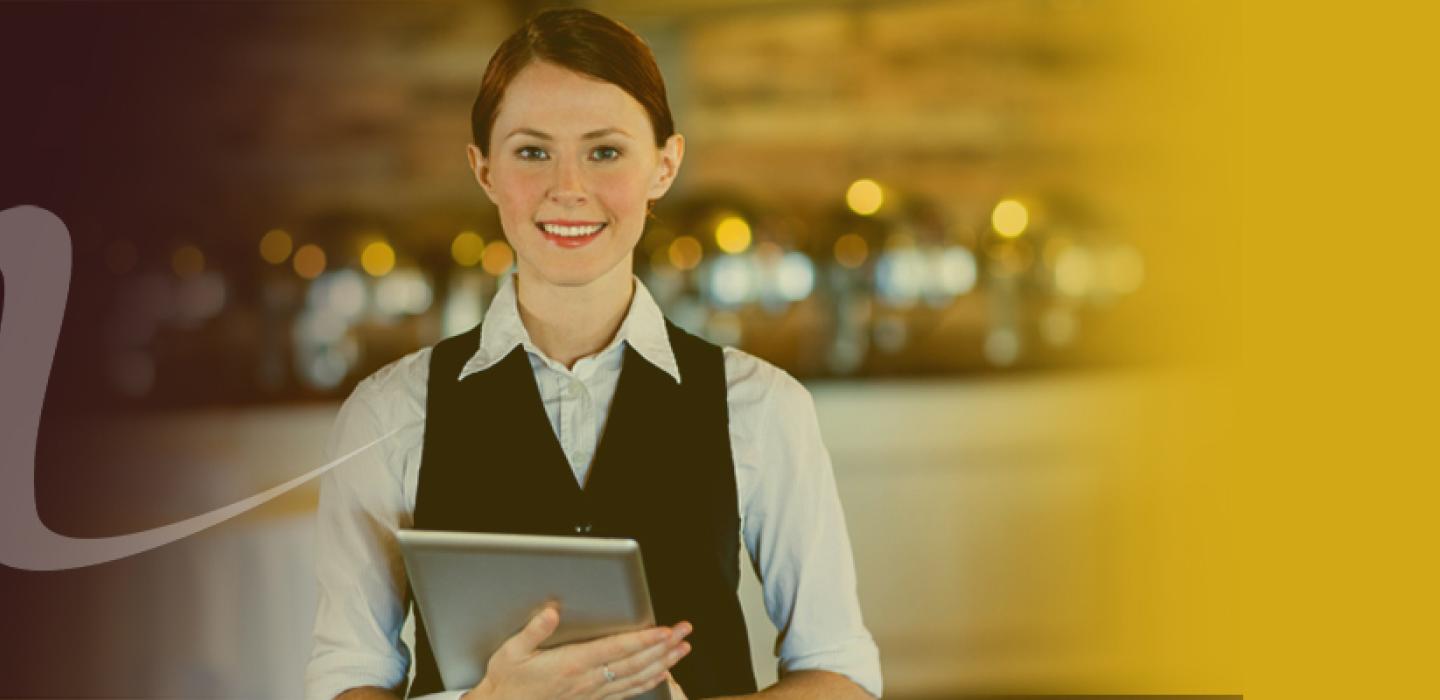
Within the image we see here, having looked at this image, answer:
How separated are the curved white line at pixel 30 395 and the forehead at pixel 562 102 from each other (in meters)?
0.66

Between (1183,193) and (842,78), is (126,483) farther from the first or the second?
(1183,193)

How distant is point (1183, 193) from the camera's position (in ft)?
14.5

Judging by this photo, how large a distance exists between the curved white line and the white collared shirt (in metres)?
0.49

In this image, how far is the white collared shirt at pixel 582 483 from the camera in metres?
1.03

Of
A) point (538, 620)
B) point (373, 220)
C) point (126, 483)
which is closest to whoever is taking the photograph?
point (538, 620)

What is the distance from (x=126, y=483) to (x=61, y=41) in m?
0.99

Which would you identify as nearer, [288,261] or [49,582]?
[49,582]

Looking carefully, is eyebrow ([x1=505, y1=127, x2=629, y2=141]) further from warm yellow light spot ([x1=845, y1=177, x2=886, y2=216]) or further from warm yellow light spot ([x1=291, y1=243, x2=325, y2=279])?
warm yellow light spot ([x1=845, y1=177, x2=886, y2=216])

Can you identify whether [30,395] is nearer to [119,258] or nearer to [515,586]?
[515,586]

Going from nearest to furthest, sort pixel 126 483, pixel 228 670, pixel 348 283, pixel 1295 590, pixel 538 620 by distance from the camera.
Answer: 1. pixel 538 620
2. pixel 228 670
3. pixel 126 483
4. pixel 1295 590
5. pixel 348 283

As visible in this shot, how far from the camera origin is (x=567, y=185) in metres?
0.99

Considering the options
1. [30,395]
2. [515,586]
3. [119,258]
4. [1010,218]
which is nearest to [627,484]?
[515,586]

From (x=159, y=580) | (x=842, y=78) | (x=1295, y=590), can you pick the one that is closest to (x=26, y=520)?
(x=159, y=580)

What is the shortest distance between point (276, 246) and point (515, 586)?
284 centimetres
